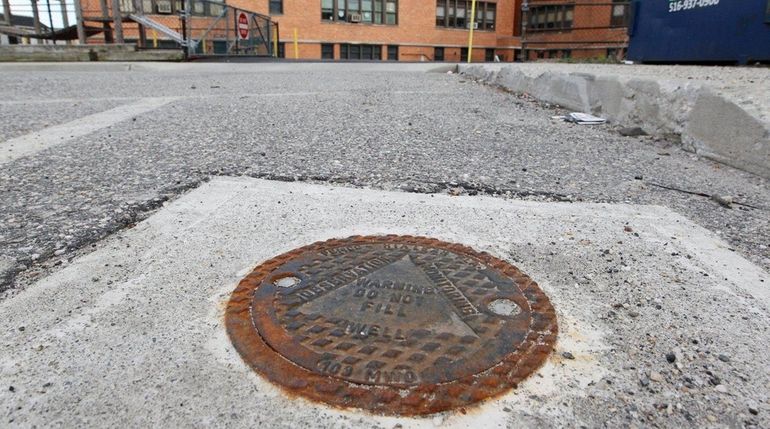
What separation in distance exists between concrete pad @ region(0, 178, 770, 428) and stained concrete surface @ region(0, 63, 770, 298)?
0.27 meters

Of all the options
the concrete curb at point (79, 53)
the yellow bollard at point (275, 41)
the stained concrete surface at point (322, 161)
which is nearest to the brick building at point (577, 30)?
the yellow bollard at point (275, 41)

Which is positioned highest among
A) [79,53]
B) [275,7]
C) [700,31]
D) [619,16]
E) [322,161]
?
[275,7]

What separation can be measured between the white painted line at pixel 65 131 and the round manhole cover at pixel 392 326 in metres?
2.83

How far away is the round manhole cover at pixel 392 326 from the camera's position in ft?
4.43

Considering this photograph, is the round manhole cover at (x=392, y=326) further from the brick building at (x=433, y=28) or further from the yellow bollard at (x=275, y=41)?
the brick building at (x=433, y=28)

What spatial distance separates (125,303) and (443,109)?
A: 4.82 m


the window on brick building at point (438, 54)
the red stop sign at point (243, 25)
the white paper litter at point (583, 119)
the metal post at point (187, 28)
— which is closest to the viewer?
the white paper litter at point (583, 119)

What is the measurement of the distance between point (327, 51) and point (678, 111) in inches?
1240

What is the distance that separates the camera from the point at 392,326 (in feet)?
5.14

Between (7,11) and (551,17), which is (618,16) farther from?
(7,11)

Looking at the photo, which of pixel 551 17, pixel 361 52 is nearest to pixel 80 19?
pixel 361 52

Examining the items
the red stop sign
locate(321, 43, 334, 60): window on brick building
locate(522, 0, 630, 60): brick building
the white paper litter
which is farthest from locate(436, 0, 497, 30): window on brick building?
the white paper litter

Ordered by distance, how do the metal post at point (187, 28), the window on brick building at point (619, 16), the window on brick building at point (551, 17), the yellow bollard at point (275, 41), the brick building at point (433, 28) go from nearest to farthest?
the metal post at point (187, 28)
the yellow bollard at point (275, 41)
the window on brick building at point (619, 16)
the brick building at point (433, 28)
the window on brick building at point (551, 17)

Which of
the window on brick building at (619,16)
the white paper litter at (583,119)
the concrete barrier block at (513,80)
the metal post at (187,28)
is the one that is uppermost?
the window on brick building at (619,16)
